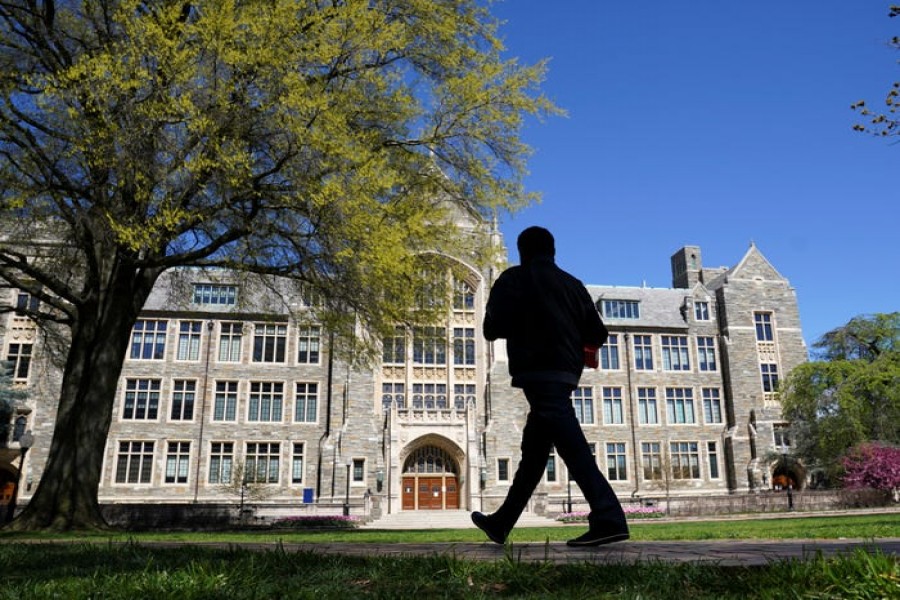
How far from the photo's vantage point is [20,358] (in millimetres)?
30047

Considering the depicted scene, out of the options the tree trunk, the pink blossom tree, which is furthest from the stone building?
the tree trunk

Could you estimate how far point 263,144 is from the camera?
→ 10.4 meters

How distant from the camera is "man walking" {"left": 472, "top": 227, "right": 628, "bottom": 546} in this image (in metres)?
3.70

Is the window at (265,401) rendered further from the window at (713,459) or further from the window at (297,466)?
the window at (713,459)

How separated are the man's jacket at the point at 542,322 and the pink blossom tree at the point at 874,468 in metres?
27.4

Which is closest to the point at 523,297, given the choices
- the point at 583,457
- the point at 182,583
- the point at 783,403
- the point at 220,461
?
the point at 583,457

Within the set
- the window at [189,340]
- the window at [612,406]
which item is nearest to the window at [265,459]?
the window at [189,340]

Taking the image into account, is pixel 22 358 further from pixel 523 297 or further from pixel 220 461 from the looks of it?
pixel 523 297

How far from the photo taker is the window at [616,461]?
33031 millimetres

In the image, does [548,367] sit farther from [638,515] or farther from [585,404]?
[585,404]

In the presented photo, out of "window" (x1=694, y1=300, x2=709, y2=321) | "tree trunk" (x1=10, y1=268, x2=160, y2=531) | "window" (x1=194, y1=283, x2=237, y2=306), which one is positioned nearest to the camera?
"tree trunk" (x1=10, y1=268, x2=160, y2=531)

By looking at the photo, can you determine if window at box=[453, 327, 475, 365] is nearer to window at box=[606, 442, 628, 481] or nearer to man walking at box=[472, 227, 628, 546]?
window at box=[606, 442, 628, 481]

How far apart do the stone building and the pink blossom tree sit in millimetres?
5551

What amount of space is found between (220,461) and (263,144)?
22.9 metres
